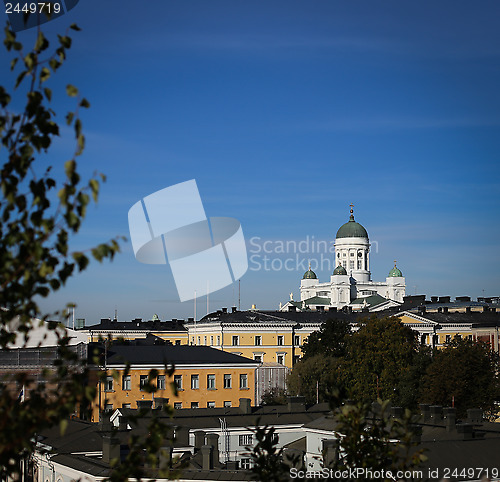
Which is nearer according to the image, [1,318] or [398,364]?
[1,318]

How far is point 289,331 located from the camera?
3844 inches

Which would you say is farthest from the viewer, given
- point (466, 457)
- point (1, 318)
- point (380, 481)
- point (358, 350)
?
point (358, 350)

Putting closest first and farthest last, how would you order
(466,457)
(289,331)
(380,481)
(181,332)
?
(380,481), (466,457), (289,331), (181,332)

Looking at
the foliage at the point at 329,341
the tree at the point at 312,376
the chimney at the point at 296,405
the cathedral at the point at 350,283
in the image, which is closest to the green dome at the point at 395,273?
the cathedral at the point at 350,283

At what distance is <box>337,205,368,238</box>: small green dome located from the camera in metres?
158

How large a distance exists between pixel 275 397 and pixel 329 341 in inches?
559

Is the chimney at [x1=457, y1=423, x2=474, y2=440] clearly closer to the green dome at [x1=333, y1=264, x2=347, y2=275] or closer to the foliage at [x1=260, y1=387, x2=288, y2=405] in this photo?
the foliage at [x1=260, y1=387, x2=288, y2=405]

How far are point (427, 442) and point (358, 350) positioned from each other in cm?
4082

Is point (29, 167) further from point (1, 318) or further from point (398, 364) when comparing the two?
point (398, 364)

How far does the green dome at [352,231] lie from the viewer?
520 feet

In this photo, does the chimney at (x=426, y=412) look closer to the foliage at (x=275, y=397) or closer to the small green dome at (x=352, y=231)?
the foliage at (x=275, y=397)

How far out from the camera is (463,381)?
197 feet

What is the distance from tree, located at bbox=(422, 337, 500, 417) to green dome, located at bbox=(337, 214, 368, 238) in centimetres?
9558

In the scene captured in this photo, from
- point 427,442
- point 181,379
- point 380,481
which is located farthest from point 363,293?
point 380,481
